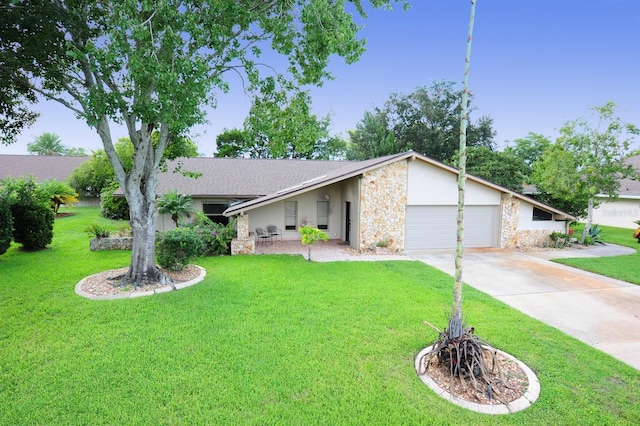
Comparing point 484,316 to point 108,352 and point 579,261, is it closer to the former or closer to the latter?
point 108,352

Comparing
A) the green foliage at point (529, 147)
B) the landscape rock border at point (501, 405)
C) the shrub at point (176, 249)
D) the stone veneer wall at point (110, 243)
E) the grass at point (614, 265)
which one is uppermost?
the green foliage at point (529, 147)

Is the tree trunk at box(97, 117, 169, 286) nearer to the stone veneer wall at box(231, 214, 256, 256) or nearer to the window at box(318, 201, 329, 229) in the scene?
the stone veneer wall at box(231, 214, 256, 256)

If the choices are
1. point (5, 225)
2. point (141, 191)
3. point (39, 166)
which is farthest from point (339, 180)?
point (39, 166)

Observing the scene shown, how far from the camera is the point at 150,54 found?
7.06 meters

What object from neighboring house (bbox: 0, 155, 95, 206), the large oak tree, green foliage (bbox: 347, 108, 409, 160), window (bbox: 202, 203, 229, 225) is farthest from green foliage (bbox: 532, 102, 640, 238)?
neighboring house (bbox: 0, 155, 95, 206)

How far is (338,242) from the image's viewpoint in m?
16.1

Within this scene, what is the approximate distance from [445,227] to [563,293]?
6.35 m

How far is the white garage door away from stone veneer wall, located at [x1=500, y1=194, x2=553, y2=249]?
0.34 meters

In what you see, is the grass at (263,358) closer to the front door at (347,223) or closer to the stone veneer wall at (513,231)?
the front door at (347,223)

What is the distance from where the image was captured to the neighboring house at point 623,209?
22.7m

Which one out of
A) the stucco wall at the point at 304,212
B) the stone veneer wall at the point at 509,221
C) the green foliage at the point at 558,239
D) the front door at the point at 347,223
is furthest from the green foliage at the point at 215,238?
the green foliage at the point at 558,239

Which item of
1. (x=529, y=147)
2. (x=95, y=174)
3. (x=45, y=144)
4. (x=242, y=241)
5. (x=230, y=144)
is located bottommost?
(x=242, y=241)

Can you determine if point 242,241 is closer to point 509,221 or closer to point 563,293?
point 563,293

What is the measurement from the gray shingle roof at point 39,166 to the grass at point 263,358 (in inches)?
1203
